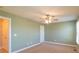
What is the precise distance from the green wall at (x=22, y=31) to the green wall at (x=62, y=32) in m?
0.31

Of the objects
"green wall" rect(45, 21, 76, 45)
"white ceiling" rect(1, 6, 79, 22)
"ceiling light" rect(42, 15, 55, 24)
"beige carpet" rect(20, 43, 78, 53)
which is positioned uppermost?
"white ceiling" rect(1, 6, 79, 22)

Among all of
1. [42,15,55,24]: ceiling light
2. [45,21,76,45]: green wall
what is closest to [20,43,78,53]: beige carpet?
[45,21,76,45]: green wall

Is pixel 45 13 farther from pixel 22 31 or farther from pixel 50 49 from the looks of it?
pixel 50 49

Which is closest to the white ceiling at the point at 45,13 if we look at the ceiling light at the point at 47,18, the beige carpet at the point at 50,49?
the ceiling light at the point at 47,18

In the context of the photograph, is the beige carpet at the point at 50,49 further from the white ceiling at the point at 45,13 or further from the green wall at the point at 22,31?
the white ceiling at the point at 45,13

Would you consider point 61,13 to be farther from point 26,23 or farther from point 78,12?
point 26,23

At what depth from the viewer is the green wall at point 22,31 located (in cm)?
188

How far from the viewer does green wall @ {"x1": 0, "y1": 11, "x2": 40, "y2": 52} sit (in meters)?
1.88

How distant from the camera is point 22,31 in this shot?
6.54 feet

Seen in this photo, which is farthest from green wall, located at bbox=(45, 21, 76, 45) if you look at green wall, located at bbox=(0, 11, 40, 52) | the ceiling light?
green wall, located at bbox=(0, 11, 40, 52)

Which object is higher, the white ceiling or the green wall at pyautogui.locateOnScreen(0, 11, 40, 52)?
the white ceiling

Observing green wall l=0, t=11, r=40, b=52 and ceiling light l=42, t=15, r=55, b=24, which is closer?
green wall l=0, t=11, r=40, b=52

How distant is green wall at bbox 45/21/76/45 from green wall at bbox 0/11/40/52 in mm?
309

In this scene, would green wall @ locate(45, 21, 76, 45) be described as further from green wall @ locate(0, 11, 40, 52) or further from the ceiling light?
green wall @ locate(0, 11, 40, 52)
